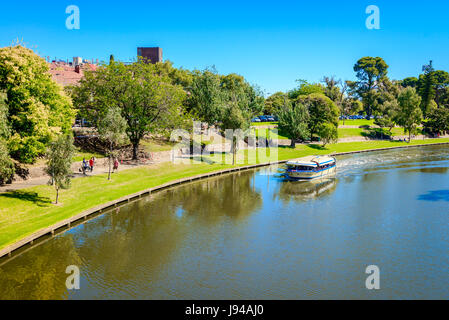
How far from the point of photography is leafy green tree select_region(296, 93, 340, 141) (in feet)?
361

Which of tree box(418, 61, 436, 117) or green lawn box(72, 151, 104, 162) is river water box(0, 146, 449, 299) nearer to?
green lawn box(72, 151, 104, 162)

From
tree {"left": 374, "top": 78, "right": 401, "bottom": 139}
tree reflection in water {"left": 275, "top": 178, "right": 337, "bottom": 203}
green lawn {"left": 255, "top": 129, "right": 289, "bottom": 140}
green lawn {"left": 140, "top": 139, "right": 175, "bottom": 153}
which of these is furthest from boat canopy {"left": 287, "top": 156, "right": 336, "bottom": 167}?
tree {"left": 374, "top": 78, "right": 401, "bottom": 139}

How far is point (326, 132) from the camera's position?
4099 inches

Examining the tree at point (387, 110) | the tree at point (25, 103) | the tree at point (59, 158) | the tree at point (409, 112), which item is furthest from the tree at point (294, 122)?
the tree at point (59, 158)

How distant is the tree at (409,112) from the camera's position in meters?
131

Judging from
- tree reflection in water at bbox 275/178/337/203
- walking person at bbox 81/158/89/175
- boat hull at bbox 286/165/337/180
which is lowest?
tree reflection in water at bbox 275/178/337/203

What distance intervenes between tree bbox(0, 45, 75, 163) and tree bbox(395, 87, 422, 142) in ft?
399

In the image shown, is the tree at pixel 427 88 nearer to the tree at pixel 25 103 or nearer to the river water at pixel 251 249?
the river water at pixel 251 249

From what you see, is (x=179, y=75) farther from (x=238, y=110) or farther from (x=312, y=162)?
(x=312, y=162)

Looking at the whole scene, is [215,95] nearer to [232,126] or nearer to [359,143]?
[232,126]

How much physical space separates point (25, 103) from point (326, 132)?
78969 millimetres

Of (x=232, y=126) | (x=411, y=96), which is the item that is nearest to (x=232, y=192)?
(x=232, y=126)

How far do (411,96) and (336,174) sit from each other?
81158 mm

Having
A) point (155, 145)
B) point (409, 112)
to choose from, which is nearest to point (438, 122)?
point (409, 112)
